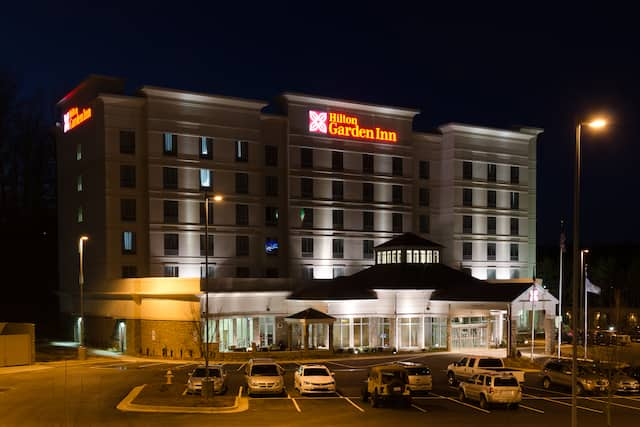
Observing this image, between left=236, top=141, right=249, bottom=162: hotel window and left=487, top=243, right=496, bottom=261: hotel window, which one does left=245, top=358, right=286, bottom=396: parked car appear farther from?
left=487, top=243, right=496, bottom=261: hotel window

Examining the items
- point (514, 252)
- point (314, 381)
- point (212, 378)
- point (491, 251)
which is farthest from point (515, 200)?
point (212, 378)

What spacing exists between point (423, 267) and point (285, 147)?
17.2 meters

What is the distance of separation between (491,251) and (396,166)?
15421 millimetres

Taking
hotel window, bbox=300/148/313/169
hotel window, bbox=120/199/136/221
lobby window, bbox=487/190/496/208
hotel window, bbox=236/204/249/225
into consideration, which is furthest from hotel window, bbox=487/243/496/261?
hotel window, bbox=120/199/136/221

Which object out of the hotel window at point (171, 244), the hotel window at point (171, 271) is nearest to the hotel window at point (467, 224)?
the hotel window at point (171, 244)

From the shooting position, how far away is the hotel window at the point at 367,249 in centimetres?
7494

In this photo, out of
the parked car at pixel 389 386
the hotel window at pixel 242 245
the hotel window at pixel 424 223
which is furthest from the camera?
the hotel window at pixel 424 223

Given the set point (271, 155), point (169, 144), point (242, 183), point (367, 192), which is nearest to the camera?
point (169, 144)

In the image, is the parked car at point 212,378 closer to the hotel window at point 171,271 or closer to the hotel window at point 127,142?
the hotel window at point 171,271

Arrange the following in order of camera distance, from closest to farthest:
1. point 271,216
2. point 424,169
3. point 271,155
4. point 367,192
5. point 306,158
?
point 271,155, point 271,216, point 306,158, point 367,192, point 424,169

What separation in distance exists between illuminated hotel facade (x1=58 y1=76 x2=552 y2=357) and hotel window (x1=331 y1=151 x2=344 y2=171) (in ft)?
0.39

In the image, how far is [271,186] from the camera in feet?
232

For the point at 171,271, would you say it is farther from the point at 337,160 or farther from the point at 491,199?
the point at 491,199

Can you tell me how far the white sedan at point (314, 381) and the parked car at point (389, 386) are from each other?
9.66ft
